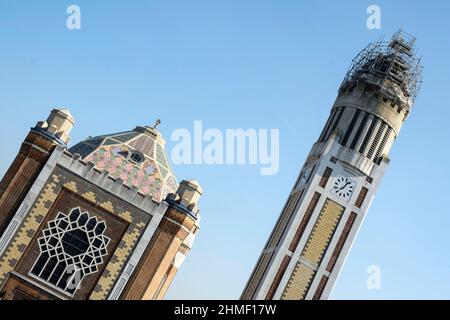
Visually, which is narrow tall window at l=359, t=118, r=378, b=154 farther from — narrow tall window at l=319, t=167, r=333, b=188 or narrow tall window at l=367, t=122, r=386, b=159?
narrow tall window at l=319, t=167, r=333, b=188

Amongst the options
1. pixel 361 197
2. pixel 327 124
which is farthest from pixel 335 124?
pixel 361 197

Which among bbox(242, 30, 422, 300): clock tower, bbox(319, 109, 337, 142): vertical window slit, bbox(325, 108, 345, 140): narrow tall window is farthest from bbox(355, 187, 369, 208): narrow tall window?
bbox(319, 109, 337, 142): vertical window slit

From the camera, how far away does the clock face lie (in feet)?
132

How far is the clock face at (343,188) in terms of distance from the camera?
40.3 m

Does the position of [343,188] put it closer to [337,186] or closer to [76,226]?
[337,186]

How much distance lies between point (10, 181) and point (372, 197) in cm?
2097

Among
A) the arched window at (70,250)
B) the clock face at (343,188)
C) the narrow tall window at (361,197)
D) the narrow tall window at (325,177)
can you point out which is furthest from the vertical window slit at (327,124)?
the arched window at (70,250)

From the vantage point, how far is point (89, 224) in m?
35.2

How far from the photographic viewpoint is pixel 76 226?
35.0 metres

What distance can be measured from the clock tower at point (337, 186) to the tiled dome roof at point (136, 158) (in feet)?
24.9

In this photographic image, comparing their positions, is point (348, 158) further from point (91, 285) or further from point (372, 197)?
point (91, 285)

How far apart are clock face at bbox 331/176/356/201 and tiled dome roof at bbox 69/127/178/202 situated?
9.69 metres

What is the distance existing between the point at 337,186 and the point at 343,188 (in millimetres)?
398

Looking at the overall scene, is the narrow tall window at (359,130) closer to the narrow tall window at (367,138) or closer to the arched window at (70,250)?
the narrow tall window at (367,138)
